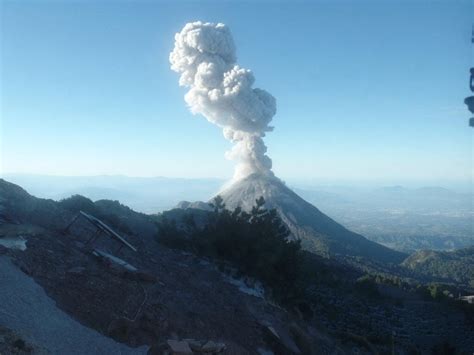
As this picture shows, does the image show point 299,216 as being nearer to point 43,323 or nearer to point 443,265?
point 443,265

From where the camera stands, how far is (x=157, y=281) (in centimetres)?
1162

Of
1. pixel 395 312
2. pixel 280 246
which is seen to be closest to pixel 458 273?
pixel 395 312

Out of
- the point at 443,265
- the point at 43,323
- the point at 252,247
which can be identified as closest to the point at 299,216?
Result: the point at 443,265

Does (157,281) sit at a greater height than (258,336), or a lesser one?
greater

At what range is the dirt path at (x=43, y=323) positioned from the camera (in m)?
7.55

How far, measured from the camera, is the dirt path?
755 cm

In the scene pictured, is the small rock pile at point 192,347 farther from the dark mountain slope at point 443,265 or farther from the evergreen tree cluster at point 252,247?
the dark mountain slope at point 443,265

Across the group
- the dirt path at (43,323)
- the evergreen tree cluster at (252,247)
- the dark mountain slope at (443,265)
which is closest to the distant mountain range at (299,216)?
the dark mountain slope at (443,265)

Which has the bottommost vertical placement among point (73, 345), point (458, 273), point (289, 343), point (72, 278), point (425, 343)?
point (458, 273)

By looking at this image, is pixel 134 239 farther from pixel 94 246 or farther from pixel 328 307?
pixel 328 307

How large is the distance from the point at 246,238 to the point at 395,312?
8887 mm

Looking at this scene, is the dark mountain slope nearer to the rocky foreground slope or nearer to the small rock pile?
the rocky foreground slope

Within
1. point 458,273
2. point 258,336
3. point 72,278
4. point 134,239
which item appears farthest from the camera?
point 458,273

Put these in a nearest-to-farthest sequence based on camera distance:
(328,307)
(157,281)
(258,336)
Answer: (258,336) → (157,281) → (328,307)
